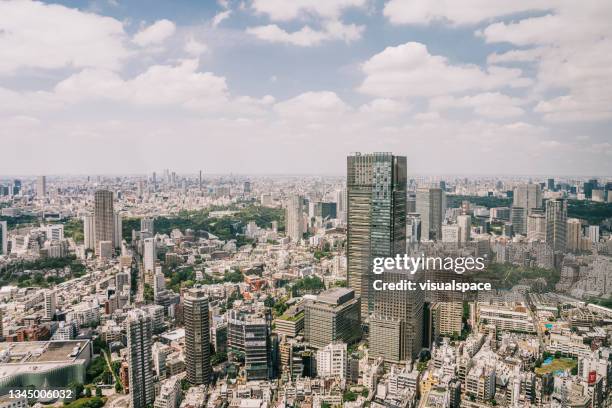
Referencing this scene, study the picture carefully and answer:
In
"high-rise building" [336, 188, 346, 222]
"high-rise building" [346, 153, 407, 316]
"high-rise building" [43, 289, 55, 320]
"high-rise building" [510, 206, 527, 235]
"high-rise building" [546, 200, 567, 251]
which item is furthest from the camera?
"high-rise building" [336, 188, 346, 222]

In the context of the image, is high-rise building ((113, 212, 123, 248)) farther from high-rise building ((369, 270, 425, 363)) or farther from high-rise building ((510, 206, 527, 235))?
high-rise building ((510, 206, 527, 235))

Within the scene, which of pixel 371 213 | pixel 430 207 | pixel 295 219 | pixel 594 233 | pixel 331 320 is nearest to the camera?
pixel 331 320

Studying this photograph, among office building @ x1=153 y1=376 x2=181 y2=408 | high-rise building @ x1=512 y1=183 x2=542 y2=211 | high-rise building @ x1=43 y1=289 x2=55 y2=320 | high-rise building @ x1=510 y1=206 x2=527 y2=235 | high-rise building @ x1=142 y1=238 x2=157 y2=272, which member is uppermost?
high-rise building @ x1=512 y1=183 x2=542 y2=211

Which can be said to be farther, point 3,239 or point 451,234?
point 451,234

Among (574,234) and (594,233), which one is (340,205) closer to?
(574,234)

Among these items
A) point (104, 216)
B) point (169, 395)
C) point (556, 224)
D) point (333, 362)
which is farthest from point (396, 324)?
point (104, 216)

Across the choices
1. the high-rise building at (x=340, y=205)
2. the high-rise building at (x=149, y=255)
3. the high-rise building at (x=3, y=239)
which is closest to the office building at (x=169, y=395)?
the high-rise building at (x=149, y=255)

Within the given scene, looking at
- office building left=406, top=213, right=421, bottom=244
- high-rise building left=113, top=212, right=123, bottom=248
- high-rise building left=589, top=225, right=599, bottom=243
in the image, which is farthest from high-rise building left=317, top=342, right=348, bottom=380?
high-rise building left=113, top=212, right=123, bottom=248
